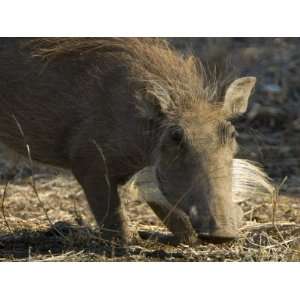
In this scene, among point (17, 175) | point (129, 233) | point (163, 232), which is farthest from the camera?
point (17, 175)

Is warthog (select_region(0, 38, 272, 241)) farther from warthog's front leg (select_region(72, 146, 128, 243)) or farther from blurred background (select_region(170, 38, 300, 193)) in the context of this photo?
blurred background (select_region(170, 38, 300, 193))

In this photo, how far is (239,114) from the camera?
491cm

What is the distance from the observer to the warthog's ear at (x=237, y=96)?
4863 mm

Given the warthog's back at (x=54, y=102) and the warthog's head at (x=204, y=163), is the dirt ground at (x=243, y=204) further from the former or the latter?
the warthog's back at (x=54, y=102)

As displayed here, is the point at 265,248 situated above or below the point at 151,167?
below

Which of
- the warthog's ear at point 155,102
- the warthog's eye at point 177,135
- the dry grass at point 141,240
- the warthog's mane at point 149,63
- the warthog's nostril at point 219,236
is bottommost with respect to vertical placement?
the dry grass at point 141,240

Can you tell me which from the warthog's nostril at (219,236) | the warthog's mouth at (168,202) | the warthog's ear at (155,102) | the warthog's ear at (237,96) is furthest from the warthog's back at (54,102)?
the warthog's nostril at (219,236)

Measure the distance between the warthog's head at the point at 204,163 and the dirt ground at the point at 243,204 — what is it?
30 centimetres

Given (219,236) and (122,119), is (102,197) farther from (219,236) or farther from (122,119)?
(219,236)

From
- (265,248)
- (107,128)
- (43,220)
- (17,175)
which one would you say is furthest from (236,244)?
(17,175)

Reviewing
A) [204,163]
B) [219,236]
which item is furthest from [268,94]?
[219,236]

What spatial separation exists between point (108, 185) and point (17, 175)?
6.93 ft

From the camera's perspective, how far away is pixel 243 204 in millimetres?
5938
